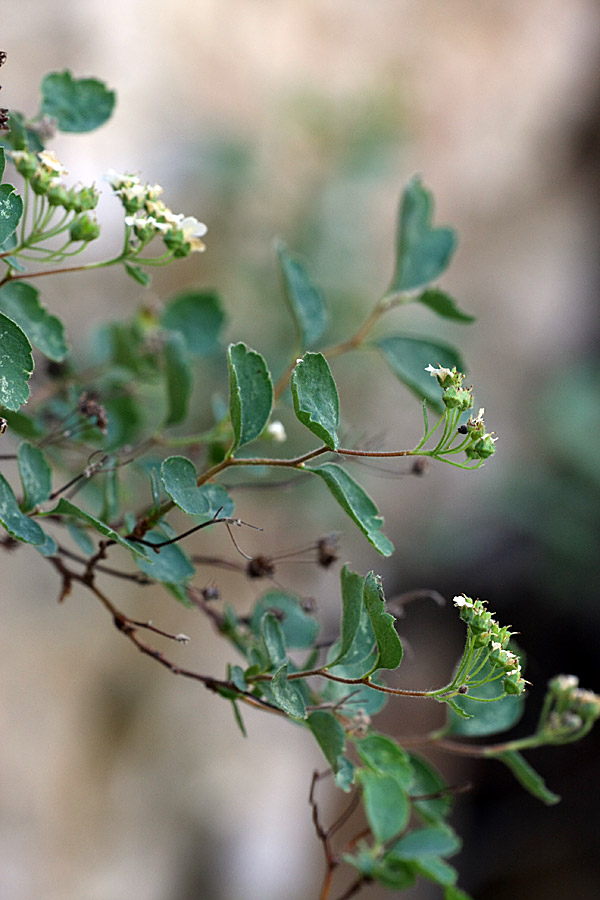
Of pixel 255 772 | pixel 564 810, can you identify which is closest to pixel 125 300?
pixel 255 772

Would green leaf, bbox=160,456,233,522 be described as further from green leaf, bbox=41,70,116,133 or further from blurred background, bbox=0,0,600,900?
blurred background, bbox=0,0,600,900

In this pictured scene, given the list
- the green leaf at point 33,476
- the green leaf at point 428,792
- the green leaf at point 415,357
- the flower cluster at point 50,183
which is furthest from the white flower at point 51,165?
the green leaf at point 428,792

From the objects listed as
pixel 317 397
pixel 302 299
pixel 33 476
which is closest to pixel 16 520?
pixel 33 476

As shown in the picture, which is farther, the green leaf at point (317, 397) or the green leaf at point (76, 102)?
the green leaf at point (76, 102)

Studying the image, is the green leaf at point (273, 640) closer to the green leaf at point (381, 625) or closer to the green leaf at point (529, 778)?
the green leaf at point (381, 625)

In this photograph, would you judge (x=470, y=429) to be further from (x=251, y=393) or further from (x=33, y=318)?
(x=33, y=318)

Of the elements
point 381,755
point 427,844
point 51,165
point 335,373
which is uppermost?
point 51,165
